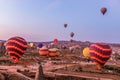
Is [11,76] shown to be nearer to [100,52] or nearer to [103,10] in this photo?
[100,52]

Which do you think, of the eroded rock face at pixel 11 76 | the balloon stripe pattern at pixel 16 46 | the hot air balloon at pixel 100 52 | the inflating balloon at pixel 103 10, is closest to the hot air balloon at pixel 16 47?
the balloon stripe pattern at pixel 16 46

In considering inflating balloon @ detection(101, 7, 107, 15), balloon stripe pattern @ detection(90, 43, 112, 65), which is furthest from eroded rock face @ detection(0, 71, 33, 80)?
inflating balloon @ detection(101, 7, 107, 15)

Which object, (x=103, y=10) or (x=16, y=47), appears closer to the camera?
(x=16, y=47)

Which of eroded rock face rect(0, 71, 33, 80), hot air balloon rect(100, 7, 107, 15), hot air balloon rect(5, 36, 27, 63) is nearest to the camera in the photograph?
eroded rock face rect(0, 71, 33, 80)

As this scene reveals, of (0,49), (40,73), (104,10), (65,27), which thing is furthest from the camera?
(65,27)

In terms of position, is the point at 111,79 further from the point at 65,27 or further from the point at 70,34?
the point at 70,34

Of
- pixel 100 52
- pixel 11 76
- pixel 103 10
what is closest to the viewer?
pixel 11 76

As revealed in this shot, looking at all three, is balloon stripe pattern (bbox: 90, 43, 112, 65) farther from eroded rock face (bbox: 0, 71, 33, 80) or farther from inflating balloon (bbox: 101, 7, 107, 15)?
inflating balloon (bbox: 101, 7, 107, 15)

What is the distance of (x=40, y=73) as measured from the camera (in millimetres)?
24594

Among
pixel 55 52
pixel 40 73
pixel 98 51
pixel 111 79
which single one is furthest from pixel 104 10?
pixel 40 73

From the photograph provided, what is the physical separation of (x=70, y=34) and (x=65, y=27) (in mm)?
10673

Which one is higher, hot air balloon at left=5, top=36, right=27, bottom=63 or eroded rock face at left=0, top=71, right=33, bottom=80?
hot air balloon at left=5, top=36, right=27, bottom=63

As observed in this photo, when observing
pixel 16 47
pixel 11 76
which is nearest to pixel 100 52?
pixel 16 47

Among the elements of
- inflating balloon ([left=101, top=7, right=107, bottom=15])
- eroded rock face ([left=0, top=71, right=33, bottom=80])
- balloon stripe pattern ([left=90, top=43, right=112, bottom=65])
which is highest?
inflating balloon ([left=101, top=7, right=107, bottom=15])
